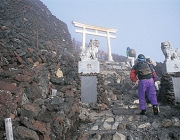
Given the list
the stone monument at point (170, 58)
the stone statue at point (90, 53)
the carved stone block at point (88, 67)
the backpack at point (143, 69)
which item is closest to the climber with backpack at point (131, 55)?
the stone monument at point (170, 58)

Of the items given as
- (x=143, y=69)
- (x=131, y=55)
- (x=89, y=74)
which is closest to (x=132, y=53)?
(x=131, y=55)

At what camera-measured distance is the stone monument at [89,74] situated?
215 inches

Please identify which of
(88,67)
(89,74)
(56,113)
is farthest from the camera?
(88,67)

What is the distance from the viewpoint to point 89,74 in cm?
573

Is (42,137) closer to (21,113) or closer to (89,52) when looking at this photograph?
(21,113)

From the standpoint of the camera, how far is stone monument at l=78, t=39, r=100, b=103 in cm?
546

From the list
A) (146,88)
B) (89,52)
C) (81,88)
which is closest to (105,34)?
(89,52)

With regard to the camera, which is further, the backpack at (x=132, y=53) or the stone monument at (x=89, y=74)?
the backpack at (x=132, y=53)

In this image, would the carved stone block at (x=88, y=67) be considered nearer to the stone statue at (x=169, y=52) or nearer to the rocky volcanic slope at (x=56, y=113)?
the rocky volcanic slope at (x=56, y=113)

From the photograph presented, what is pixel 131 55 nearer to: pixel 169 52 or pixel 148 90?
pixel 169 52

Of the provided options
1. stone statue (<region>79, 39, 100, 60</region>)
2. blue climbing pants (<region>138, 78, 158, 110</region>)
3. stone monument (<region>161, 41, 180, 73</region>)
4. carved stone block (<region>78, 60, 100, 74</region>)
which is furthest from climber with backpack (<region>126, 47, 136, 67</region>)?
blue climbing pants (<region>138, 78, 158, 110</region>)

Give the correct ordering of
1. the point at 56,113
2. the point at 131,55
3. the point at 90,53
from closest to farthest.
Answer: the point at 56,113 < the point at 90,53 < the point at 131,55

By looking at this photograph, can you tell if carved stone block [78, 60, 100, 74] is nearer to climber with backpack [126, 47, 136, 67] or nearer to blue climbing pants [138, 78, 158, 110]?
blue climbing pants [138, 78, 158, 110]

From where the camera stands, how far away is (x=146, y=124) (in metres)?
3.40
